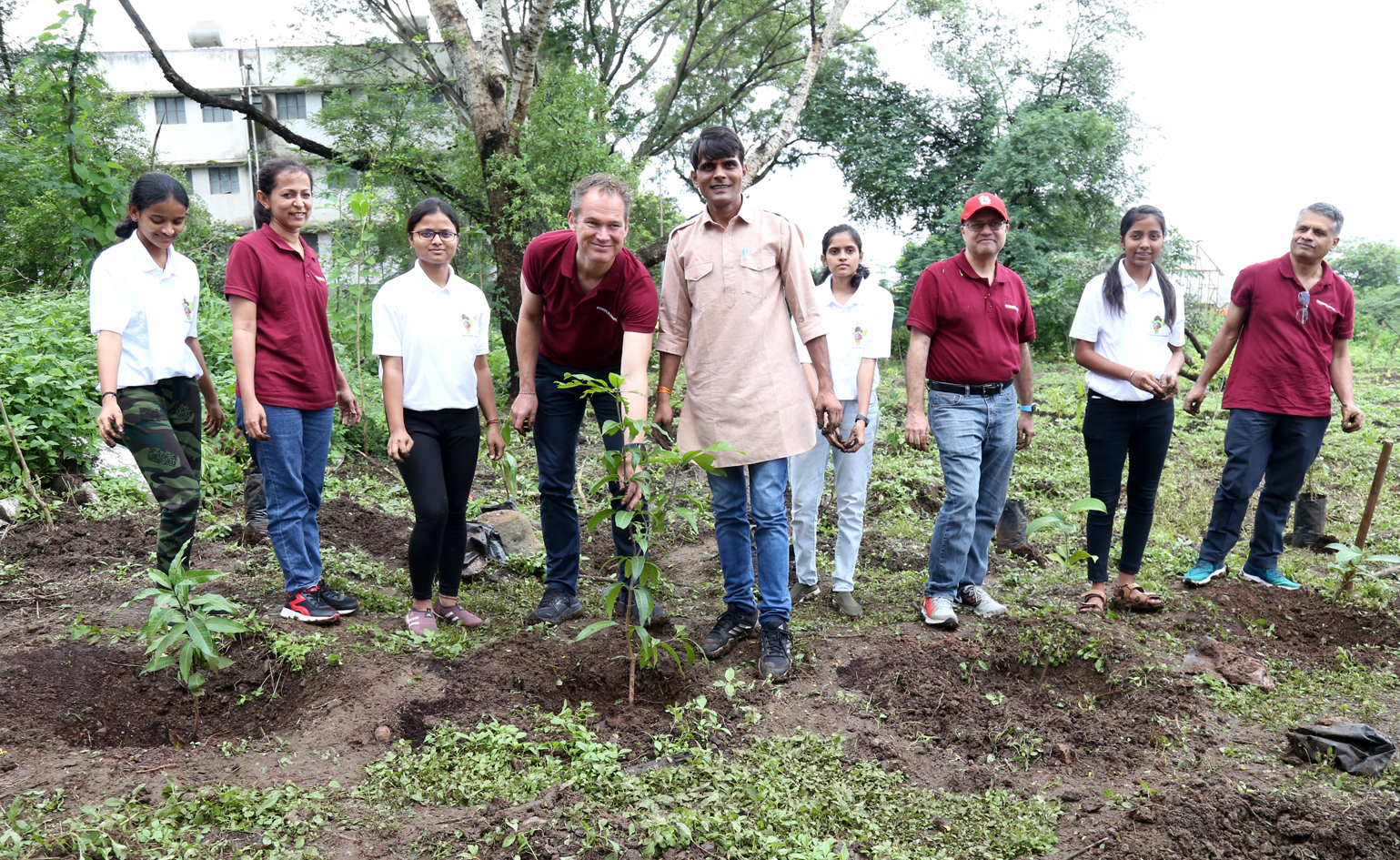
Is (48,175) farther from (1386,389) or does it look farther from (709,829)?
(1386,389)

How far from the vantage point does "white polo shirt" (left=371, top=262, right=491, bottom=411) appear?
3412 mm

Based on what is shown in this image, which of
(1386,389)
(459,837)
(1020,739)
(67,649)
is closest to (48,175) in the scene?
(67,649)

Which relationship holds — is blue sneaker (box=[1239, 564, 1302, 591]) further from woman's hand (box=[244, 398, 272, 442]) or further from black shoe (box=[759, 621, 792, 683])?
woman's hand (box=[244, 398, 272, 442])

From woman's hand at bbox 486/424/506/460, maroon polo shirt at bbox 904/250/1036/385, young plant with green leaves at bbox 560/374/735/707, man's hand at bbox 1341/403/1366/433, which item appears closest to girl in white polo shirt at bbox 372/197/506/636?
woman's hand at bbox 486/424/506/460

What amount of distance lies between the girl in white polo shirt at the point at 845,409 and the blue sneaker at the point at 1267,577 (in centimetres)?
201

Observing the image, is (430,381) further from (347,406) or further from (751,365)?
(751,365)

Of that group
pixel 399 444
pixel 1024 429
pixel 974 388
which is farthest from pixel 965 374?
pixel 399 444

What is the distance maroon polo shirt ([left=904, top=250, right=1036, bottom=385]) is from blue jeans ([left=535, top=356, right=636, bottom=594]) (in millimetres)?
1369

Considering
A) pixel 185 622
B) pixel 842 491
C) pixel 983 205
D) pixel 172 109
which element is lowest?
pixel 185 622

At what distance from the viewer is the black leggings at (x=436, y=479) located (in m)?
3.46

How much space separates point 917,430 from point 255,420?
257 cm

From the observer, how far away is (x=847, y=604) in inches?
162

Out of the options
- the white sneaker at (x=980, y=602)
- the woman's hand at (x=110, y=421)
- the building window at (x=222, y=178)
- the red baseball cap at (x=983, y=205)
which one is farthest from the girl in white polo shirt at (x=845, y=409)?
the building window at (x=222, y=178)

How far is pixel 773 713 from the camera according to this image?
9.94ft
